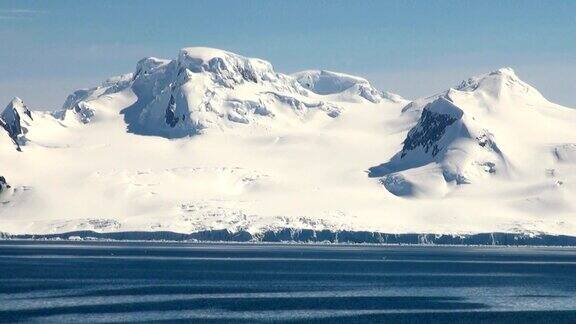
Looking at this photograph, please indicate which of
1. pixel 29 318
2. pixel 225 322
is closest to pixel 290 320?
pixel 225 322

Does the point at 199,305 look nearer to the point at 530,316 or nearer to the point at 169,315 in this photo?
the point at 169,315

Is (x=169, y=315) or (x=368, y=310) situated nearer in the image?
(x=169, y=315)

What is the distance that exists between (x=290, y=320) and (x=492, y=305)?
38864mm

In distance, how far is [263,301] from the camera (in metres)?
195

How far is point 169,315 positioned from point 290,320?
53.0ft

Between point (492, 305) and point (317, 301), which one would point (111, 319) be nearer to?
point (317, 301)

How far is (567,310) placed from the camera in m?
185

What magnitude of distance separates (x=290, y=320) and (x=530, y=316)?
3356cm

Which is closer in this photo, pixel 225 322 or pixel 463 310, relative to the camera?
pixel 225 322

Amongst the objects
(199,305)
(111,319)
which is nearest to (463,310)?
(199,305)

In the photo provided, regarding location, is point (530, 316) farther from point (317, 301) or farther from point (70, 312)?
point (70, 312)

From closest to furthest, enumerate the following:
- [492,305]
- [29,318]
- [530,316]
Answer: [29,318]
[530,316]
[492,305]

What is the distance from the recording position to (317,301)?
648 ft

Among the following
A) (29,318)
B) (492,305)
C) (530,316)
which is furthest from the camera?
(492,305)
